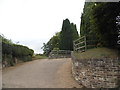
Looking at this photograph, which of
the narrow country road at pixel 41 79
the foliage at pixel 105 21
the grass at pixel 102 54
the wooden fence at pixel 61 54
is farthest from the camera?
the wooden fence at pixel 61 54

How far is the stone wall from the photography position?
10406 millimetres

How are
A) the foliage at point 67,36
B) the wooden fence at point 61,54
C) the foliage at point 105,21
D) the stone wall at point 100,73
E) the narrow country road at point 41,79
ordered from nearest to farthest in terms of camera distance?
1. the stone wall at point 100,73
2. the foliage at point 105,21
3. the narrow country road at point 41,79
4. the wooden fence at point 61,54
5. the foliage at point 67,36

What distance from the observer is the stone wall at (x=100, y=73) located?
10.4 m

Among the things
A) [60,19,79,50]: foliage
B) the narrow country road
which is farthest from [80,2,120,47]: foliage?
[60,19,79,50]: foliage

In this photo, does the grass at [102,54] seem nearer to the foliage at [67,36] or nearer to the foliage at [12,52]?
the foliage at [12,52]

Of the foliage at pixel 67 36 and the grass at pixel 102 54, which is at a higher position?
the foliage at pixel 67 36

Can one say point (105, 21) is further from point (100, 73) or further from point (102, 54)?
point (100, 73)

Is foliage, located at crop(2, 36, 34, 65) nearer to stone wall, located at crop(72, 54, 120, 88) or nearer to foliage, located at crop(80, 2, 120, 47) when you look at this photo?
stone wall, located at crop(72, 54, 120, 88)

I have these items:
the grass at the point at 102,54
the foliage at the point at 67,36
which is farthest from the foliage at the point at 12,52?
the foliage at the point at 67,36

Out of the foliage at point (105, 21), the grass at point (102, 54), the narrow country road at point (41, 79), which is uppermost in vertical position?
the foliage at point (105, 21)

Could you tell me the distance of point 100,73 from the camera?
426 inches

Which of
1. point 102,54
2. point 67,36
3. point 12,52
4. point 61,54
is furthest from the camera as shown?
point 67,36

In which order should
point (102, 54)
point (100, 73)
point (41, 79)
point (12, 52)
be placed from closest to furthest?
point (100, 73) → point (102, 54) → point (41, 79) → point (12, 52)

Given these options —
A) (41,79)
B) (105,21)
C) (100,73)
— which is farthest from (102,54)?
(41,79)
